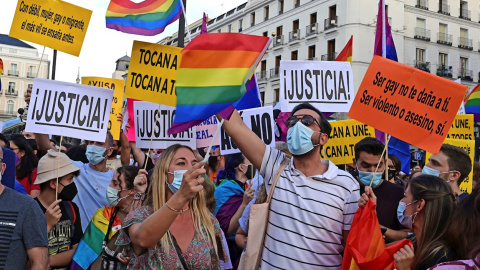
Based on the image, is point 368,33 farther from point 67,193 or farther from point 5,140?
point 67,193

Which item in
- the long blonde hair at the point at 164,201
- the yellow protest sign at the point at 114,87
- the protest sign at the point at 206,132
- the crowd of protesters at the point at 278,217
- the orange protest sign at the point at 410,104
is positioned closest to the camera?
the crowd of protesters at the point at 278,217

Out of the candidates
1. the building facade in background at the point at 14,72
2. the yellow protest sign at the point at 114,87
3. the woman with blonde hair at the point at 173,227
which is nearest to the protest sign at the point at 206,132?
the yellow protest sign at the point at 114,87

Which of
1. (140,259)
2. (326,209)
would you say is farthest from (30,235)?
(326,209)

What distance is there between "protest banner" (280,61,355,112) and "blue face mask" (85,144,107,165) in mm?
2025

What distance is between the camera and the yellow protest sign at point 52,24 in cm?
677

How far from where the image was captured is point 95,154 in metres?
6.10

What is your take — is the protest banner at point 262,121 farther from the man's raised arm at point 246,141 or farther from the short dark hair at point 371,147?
the man's raised arm at point 246,141

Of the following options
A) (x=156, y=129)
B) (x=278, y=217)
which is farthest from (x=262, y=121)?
(x=278, y=217)

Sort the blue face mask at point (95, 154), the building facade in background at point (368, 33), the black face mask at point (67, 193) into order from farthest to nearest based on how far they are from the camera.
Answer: the building facade in background at point (368, 33)
the blue face mask at point (95, 154)
the black face mask at point (67, 193)

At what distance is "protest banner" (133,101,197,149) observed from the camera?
592cm

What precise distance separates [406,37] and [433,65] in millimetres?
3052

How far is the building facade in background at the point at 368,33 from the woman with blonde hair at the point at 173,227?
36.3 meters

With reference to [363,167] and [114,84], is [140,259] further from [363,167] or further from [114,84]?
Answer: [114,84]

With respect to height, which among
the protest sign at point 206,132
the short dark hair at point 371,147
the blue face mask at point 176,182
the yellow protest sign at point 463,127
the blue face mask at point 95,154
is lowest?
the blue face mask at point 176,182
